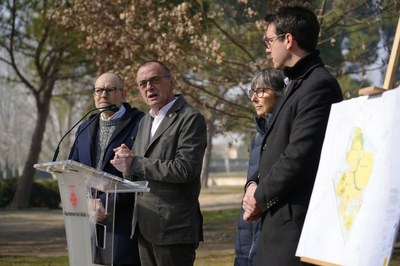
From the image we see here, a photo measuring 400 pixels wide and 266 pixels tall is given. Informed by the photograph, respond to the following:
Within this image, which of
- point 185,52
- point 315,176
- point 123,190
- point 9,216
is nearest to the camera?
point 315,176

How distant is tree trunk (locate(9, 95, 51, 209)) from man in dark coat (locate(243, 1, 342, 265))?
2295 centimetres

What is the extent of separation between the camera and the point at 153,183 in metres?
5.61

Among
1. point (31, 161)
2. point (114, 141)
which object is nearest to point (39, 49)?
point (31, 161)

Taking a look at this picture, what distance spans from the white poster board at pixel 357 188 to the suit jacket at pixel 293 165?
→ 200mm

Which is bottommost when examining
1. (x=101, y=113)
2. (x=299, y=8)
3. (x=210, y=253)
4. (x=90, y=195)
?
(x=210, y=253)

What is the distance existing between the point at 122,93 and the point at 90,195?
4.35 ft

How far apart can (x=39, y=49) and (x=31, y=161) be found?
440 centimetres

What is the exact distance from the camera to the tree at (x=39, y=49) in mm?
24906

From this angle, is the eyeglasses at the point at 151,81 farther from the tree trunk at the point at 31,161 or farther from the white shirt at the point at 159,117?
the tree trunk at the point at 31,161

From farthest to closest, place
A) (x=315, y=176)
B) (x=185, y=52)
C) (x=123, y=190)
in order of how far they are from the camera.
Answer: (x=185, y=52) → (x=123, y=190) → (x=315, y=176)

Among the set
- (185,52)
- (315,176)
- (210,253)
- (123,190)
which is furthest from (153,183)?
(185,52)

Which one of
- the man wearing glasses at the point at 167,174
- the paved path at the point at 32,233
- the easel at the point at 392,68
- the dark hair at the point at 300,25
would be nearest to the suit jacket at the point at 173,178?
the man wearing glasses at the point at 167,174

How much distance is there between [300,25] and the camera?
14.3ft

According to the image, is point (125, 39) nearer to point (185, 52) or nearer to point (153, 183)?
point (185, 52)
